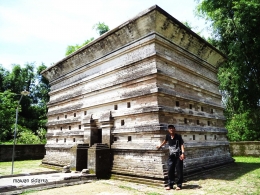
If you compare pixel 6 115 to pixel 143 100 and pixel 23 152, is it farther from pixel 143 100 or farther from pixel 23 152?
pixel 143 100

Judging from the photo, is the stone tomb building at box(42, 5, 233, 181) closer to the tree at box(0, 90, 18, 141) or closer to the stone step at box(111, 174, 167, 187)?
the stone step at box(111, 174, 167, 187)

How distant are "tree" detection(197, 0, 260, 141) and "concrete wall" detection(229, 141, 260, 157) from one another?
352 cm

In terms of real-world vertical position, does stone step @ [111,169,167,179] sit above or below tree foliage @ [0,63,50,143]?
below

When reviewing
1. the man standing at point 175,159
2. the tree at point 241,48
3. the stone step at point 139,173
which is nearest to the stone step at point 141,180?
the stone step at point 139,173

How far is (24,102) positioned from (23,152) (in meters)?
18.1

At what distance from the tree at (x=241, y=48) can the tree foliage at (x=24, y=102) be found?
71.8 feet

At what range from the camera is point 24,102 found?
33.3m

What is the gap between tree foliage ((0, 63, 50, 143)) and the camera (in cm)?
2300

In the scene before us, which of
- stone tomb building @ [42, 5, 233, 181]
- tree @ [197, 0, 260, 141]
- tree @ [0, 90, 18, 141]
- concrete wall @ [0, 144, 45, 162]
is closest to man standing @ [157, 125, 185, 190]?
stone tomb building @ [42, 5, 233, 181]

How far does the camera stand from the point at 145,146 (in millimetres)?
7633

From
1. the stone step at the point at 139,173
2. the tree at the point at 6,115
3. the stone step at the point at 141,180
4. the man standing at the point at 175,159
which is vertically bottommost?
the stone step at the point at 141,180

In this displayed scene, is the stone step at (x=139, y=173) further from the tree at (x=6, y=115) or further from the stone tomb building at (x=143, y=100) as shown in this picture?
the tree at (x=6, y=115)

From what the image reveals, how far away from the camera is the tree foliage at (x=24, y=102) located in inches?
906

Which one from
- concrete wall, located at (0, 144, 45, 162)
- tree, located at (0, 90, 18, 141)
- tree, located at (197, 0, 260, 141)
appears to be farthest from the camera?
tree, located at (0, 90, 18, 141)
